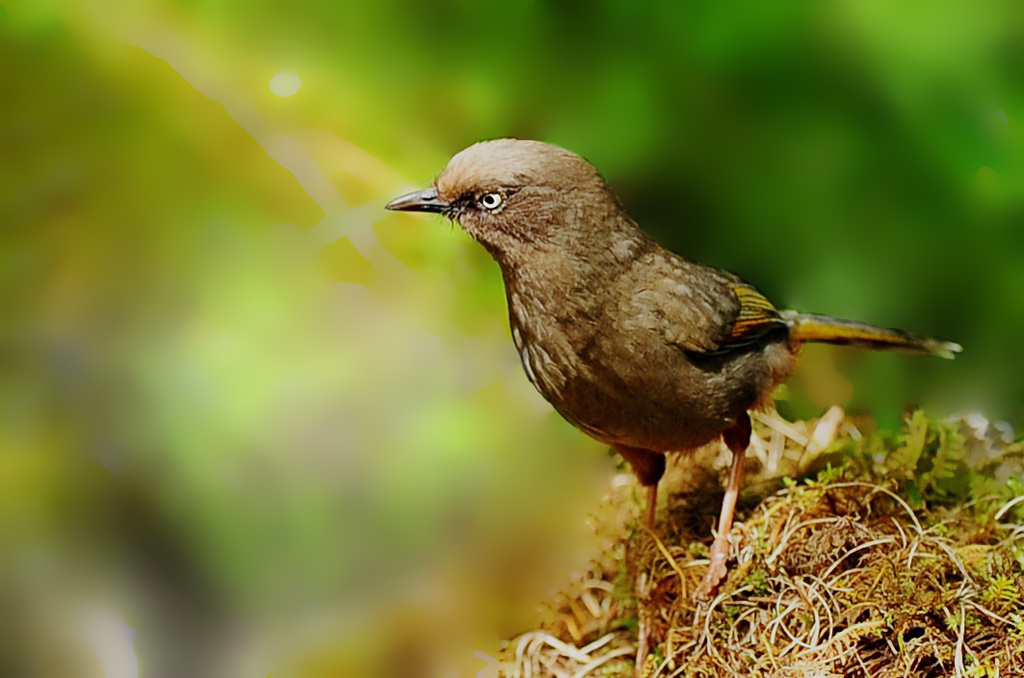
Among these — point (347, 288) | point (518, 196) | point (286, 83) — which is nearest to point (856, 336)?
point (518, 196)

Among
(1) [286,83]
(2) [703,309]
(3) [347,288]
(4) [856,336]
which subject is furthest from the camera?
(3) [347,288]

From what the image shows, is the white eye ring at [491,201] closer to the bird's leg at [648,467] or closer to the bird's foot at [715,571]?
the bird's leg at [648,467]

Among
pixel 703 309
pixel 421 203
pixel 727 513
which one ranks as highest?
pixel 421 203

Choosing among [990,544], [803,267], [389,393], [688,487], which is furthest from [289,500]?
[990,544]

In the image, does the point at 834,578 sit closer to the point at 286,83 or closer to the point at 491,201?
the point at 491,201

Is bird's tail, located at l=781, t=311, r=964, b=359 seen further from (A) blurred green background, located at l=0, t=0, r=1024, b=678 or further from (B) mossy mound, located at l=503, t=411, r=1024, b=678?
(A) blurred green background, located at l=0, t=0, r=1024, b=678

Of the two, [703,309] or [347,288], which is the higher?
[347,288]

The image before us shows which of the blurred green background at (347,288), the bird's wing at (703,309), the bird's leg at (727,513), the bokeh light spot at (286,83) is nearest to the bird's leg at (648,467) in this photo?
the bird's leg at (727,513)

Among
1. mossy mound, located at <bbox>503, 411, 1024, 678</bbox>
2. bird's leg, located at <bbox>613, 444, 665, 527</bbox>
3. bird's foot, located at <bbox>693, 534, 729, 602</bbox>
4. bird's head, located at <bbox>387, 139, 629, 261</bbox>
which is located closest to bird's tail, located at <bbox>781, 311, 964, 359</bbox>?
mossy mound, located at <bbox>503, 411, 1024, 678</bbox>
